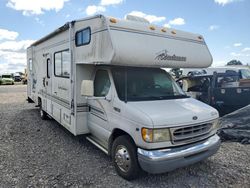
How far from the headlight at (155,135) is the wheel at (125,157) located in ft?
1.36

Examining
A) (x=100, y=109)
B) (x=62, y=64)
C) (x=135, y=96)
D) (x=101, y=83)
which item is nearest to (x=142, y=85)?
(x=135, y=96)

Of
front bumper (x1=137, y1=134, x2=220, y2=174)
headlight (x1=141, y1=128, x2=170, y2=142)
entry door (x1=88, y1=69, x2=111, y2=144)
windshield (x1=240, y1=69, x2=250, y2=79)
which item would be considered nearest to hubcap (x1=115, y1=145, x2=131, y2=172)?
front bumper (x1=137, y1=134, x2=220, y2=174)

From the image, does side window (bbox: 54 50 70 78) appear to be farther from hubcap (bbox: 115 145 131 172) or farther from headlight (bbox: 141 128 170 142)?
headlight (bbox: 141 128 170 142)

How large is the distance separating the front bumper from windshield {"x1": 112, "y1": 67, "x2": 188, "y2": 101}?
102 centimetres

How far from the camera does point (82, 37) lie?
4.82 meters

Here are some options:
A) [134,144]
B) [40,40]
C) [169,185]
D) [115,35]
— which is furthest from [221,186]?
[40,40]

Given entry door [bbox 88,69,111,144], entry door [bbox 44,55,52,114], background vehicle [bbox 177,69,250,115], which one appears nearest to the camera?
entry door [bbox 88,69,111,144]

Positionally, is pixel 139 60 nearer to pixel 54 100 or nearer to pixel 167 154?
pixel 167 154

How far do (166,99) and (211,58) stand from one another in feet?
5.21

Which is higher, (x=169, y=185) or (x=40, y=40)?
(x=40, y=40)

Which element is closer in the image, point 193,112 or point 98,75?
point 193,112

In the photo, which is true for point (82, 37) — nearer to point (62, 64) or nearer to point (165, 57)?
point (62, 64)

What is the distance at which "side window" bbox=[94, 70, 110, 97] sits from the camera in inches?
179

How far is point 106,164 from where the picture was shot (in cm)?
464
